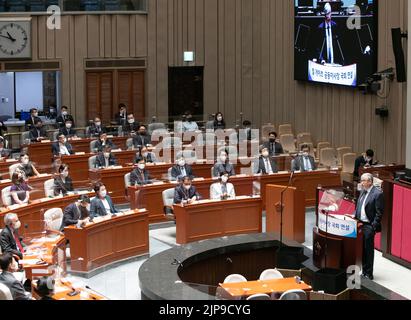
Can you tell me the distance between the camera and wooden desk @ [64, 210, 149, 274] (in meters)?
13.5

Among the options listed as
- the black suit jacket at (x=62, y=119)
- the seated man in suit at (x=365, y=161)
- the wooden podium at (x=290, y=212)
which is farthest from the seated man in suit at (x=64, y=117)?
the wooden podium at (x=290, y=212)

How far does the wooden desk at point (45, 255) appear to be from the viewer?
1112 centimetres

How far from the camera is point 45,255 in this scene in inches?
484

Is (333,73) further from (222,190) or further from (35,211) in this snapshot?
(35,211)

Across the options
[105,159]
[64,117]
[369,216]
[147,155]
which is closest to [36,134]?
[64,117]

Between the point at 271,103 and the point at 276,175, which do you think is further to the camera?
the point at 271,103

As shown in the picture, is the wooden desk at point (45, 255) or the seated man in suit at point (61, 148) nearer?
the wooden desk at point (45, 255)

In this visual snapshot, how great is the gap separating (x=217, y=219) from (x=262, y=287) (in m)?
5.82

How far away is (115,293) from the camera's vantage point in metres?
10.0

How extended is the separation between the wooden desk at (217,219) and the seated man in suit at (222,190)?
18 centimetres

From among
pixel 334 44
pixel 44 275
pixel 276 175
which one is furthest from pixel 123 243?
pixel 334 44

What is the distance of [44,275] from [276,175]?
27.8 feet

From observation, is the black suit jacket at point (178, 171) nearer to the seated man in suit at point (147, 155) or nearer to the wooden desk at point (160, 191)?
the wooden desk at point (160, 191)
